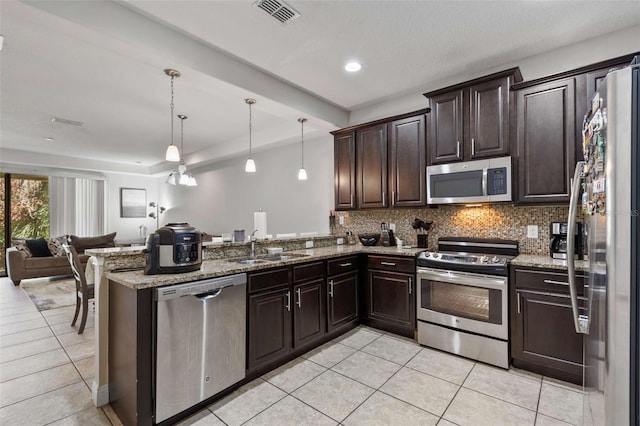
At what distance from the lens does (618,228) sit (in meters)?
1.02

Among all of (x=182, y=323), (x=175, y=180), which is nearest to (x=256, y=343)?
(x=182, y=323)

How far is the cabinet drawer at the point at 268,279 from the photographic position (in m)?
2.36

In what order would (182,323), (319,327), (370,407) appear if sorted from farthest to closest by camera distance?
(319,327), (370,407), (182,323)

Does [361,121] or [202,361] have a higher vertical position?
[361,121]

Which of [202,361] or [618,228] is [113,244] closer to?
[202,361]

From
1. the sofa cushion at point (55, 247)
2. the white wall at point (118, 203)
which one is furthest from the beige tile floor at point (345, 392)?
the white wall at point (118, 203)

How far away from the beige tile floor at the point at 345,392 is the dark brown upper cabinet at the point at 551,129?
156 centimetres

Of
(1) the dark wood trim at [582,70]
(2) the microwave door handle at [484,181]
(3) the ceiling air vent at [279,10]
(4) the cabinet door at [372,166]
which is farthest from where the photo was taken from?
(4) the cabinet door at [372,166]

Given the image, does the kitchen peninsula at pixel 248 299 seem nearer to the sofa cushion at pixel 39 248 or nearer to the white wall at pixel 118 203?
the sofa cushion at pixel 39 248

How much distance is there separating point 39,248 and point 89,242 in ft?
2.66

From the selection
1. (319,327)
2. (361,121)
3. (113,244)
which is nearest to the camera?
(319,327)

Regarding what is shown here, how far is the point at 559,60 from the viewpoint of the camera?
2.71m

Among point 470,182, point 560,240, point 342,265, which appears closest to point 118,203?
point 342,265

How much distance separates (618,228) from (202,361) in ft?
7.44
